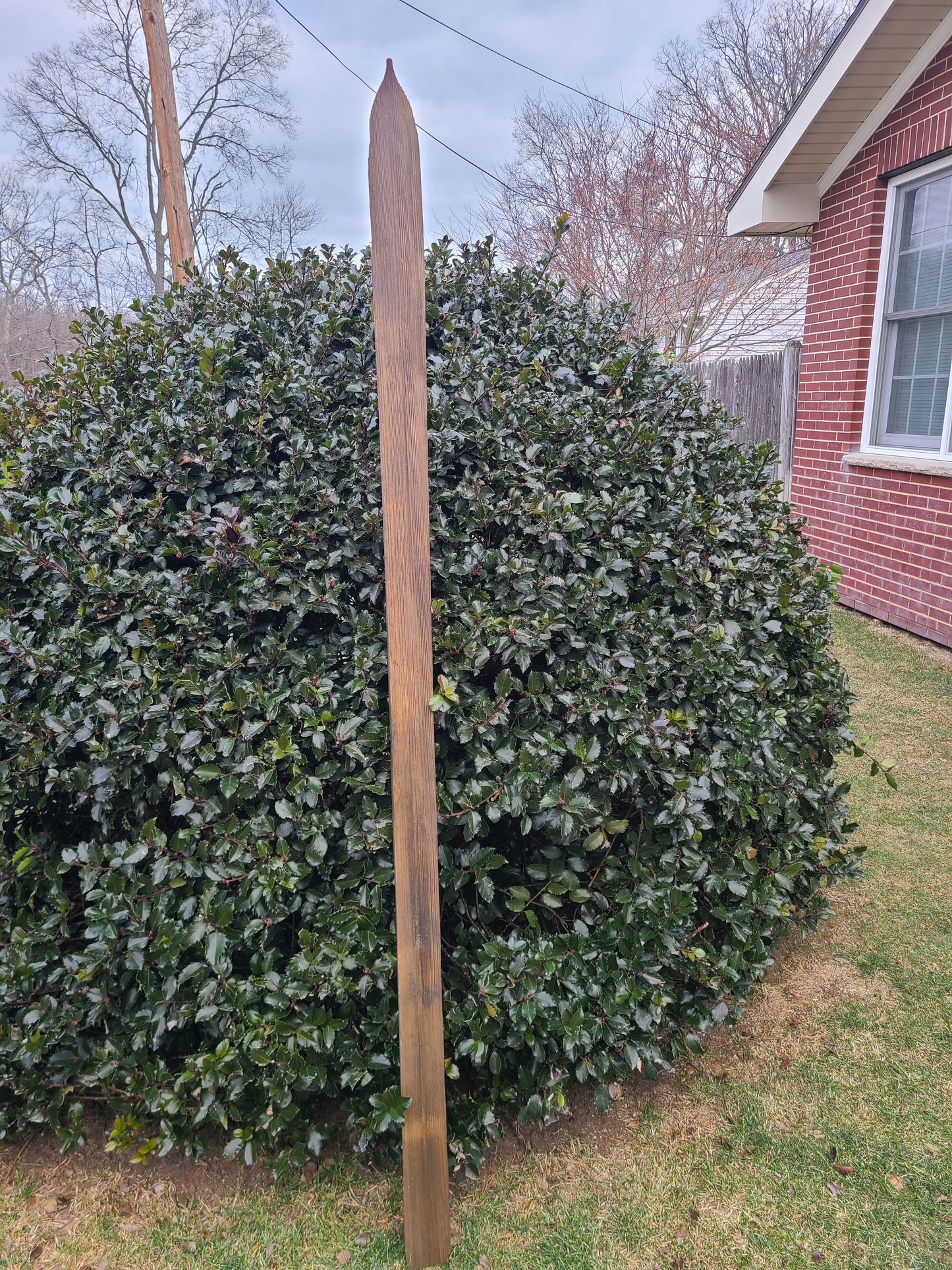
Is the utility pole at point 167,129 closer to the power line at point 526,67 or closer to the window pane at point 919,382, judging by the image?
the power line at point 526,67

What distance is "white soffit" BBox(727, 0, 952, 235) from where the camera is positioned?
560 centimetres

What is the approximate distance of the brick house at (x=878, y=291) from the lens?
5898mm

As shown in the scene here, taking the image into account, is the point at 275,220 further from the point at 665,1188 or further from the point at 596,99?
the point at 665,1188

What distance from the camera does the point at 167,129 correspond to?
7.44 metres

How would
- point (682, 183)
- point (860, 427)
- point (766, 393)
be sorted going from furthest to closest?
point (682, 183) → point (766, 393) → point (860, 427)

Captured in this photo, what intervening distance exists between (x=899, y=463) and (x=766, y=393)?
15.3ft

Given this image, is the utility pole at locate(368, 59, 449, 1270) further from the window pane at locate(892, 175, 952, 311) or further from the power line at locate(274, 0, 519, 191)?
the window pane at locate(892, 175, 952, 311)

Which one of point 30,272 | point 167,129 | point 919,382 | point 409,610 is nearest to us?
point 409,610

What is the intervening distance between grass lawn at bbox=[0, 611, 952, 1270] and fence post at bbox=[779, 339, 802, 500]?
26.0 ft

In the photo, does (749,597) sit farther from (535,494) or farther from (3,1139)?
(3,1139)

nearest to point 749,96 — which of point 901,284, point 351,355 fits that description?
point 901,284

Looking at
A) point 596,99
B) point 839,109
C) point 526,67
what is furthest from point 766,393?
point 596,99

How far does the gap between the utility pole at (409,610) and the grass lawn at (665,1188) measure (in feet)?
1.11

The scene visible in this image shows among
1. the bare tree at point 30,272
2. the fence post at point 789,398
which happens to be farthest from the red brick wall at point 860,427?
the bare tree at point 30,272
